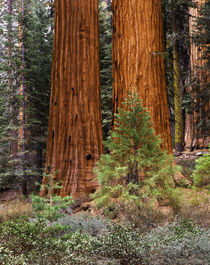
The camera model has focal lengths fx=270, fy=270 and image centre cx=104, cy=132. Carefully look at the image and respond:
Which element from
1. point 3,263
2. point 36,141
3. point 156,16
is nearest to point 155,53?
point 156,16

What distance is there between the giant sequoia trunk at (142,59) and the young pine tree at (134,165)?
6.10 ft

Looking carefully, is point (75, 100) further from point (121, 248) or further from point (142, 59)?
point (121, 248)

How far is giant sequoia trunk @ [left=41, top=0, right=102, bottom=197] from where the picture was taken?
605 centimetres

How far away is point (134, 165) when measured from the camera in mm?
3848

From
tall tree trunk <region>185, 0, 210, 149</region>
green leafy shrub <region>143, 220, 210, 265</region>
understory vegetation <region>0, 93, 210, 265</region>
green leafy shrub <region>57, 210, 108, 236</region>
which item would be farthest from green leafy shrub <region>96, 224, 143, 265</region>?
tall tree trunk <region>185, 0, 210, 149</region>

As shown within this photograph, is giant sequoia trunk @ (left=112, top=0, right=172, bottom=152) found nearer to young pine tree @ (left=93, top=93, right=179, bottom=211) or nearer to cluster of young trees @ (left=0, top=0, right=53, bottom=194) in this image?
young pine tree @ (left=93, top=93, right=179, bottom=211)

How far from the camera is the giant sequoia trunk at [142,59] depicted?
5.71 metres

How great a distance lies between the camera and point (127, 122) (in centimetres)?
383

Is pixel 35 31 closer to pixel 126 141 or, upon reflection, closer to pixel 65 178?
pixel 65 178

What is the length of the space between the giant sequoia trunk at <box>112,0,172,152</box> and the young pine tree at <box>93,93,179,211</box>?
186cm

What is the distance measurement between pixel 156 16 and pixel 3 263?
18.9 feet

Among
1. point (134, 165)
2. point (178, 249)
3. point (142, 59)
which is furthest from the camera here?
point (142, 59)

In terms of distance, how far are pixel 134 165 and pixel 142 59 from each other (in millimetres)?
2831

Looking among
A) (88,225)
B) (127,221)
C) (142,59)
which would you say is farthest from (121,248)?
(142,59)
